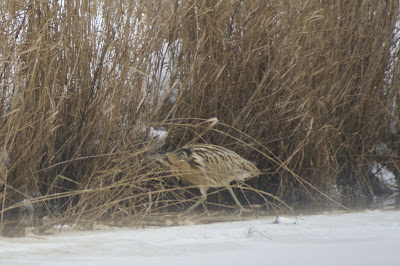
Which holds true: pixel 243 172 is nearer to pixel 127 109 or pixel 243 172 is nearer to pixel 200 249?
pixel 127 109

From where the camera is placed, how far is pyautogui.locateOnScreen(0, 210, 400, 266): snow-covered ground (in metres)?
1.87

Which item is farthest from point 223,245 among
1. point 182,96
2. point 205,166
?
point 182,96

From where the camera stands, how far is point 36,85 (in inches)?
111

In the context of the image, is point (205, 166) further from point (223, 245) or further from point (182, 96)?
point (223, 245)

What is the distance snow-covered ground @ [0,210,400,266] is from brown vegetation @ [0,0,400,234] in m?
0.35

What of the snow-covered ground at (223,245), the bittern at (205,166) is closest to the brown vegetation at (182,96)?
the bittern at (205,166)

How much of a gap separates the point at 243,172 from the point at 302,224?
570mm

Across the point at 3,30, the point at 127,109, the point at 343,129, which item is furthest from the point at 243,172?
the point at 3,30

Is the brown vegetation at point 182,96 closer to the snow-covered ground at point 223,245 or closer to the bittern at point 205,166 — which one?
the bittern at point 205,166

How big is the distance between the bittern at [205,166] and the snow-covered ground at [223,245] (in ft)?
1.44

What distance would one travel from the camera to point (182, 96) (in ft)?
10.5

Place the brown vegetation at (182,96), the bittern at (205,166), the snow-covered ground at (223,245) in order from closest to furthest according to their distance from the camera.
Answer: the snow-covered ground at (223,245) → the brown vegetation at (182,96) → the bittern at (205,166)

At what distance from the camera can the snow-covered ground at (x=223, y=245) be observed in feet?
6.14

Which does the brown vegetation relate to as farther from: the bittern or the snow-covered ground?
the snow-covered ground
